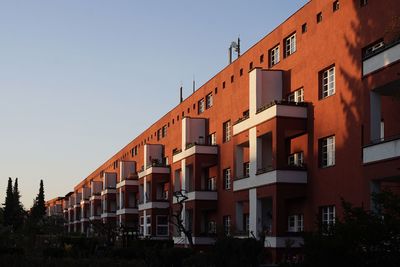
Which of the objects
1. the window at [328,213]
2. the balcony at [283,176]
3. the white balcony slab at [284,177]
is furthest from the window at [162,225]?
the window at [328,213]

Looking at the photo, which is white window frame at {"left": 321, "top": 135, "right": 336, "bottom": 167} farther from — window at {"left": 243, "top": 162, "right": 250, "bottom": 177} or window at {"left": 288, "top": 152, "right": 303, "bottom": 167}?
window at {"left": 243, "top": 162, "right": 250, "bottom": 177}

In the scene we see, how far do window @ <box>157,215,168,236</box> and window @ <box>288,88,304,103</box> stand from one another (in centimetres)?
3050

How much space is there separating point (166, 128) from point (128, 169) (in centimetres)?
1992

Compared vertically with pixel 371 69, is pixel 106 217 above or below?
below

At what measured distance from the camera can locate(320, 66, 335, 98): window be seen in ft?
111

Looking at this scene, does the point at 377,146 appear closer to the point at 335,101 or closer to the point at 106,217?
the point at 335,101

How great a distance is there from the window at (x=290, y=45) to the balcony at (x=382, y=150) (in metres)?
12.1

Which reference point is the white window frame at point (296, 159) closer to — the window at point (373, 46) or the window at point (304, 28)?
the window at point (304, 28)

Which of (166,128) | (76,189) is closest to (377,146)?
(166,128)

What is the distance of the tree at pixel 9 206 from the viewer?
126m

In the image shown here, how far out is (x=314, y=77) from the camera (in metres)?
35.3

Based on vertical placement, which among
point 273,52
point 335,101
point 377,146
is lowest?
point 377,146

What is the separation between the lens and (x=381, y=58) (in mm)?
26188

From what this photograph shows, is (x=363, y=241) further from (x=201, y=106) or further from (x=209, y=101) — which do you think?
(x=201, y=106)
